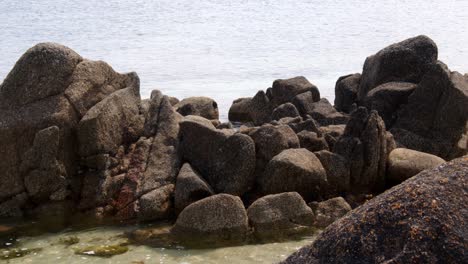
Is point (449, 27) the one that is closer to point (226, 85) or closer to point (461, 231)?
point (226, 85)

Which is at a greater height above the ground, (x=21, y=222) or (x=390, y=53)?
(x=390, y=53)

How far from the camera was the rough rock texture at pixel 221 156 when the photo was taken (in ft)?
41.9

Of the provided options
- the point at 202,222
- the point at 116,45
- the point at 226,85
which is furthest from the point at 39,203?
the point at 116,45

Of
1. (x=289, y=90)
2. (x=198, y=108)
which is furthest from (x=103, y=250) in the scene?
(x=289, y=90)

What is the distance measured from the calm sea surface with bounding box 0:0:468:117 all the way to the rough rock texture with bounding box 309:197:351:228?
9.45 meters

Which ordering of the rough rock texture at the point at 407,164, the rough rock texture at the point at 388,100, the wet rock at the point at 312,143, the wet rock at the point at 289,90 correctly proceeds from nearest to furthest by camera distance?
the rough rock texture at the point at 407,164 < the wet rock at the point at 312,143 < the rough rock texture at the point at 388,100 < the wet rock at the point at 289,90

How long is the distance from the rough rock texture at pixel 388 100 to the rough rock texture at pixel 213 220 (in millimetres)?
7085

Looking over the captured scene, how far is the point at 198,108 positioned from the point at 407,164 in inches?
276

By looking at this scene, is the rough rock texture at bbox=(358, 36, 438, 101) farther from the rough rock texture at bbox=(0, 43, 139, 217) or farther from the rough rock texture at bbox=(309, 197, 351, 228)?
the rough rock texture at bbox=(0, 43, 139, 217)

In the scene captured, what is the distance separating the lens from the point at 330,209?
11.8m

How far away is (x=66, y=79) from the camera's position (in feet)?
44.2

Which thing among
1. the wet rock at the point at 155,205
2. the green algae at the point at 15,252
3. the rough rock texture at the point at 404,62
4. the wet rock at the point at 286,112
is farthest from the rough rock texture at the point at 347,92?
the green algae at the point at 15,252

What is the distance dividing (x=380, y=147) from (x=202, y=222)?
4.63m

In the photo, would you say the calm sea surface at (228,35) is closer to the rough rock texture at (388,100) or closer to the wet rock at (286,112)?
the wet rock at (286,112)
